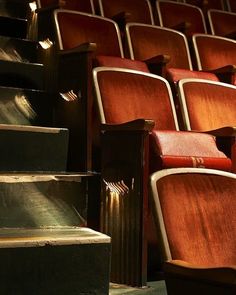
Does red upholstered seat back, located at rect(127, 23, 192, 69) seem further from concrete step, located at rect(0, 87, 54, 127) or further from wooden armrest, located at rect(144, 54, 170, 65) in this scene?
concrete step, located at rect(0, 87, 54, 127)

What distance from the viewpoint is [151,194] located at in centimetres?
31

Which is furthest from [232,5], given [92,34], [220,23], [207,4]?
[92,34]

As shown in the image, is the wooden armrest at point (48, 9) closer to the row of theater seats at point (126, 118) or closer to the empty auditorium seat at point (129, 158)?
the row of theater seats at point (126, 118)

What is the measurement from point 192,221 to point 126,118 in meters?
0.27

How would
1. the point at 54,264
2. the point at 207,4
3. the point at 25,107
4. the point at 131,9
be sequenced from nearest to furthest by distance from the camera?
the point at 54,264, the point at 25,107, the point at 131,9, the point at 207,4

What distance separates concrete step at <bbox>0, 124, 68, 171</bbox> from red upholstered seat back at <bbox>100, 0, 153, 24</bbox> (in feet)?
1.48

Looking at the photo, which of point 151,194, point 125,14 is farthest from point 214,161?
point 125,14

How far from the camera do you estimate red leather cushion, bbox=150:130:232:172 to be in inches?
20.3

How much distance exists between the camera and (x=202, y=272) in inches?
10.2

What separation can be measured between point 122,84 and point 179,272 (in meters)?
0.35

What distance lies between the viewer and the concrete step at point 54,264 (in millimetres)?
354

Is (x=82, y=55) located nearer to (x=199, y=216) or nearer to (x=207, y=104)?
(x=207, y=104)

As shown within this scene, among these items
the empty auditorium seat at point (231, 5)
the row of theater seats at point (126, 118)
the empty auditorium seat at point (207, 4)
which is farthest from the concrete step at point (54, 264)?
the empty auditorium seat at point (231, 5)

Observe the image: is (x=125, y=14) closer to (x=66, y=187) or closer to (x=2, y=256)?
(x=66, y=187)
